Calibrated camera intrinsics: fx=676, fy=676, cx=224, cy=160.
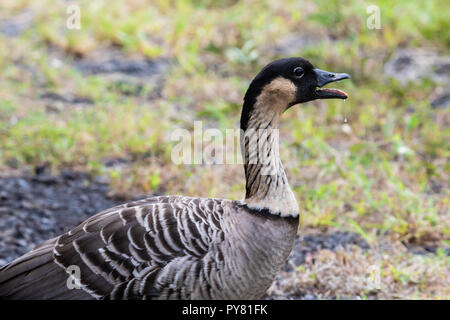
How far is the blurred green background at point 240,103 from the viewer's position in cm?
535

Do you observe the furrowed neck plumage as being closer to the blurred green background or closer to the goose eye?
the goose eye

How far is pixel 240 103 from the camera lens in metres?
7.41

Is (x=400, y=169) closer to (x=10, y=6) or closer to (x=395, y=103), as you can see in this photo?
(x=395, y=103)

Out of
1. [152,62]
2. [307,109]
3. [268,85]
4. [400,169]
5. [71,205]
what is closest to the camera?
[268,85]

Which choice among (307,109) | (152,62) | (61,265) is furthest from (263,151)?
(152,62)

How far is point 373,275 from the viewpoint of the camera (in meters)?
4.38

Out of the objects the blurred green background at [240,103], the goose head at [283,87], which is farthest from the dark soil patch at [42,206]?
the goose head at [283,87]

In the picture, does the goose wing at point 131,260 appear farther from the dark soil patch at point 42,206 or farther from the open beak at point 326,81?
the dark soil patch at point 42,206

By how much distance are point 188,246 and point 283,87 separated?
107 cm

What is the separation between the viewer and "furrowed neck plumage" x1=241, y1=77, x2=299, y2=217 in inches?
150

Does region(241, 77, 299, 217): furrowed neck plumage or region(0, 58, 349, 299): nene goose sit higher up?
region(241, 77, 299, 217): furrowed neck plumage

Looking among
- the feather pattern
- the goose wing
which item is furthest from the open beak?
the goose wing

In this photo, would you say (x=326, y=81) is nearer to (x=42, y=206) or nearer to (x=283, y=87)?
(x=283, y=87)
